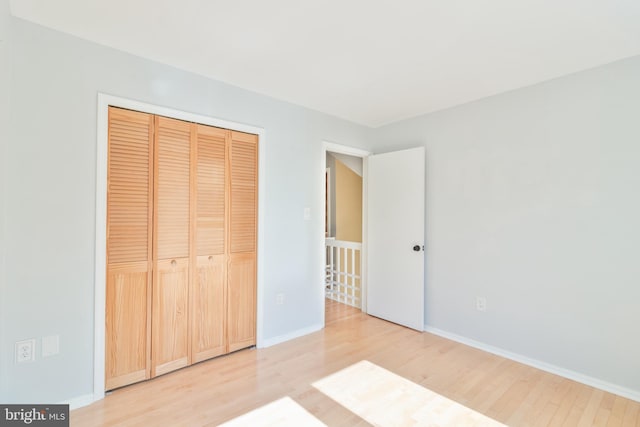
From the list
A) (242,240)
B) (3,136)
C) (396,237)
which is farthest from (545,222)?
(3,136)

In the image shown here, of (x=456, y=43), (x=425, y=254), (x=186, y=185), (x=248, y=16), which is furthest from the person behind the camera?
(x=425, y=254)

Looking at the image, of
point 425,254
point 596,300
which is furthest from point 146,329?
point 596,300

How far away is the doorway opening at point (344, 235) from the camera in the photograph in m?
3.96

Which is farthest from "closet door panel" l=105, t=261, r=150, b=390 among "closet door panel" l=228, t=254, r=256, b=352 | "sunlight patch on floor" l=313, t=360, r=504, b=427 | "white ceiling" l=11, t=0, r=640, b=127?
"white ceiling" l=11, t=0, r=640, b=127

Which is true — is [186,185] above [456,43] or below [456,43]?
below

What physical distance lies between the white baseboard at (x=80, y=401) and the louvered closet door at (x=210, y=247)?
685 mm

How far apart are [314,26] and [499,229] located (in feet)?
7.61

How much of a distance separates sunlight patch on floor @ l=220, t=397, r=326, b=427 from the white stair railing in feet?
7.49

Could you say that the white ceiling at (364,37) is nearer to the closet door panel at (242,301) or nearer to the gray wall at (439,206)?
the gray wall at (439,206)

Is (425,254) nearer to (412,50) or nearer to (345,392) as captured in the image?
(345,392)

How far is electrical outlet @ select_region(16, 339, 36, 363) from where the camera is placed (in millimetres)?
1764

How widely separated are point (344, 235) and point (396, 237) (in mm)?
1740

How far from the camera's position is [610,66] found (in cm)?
221

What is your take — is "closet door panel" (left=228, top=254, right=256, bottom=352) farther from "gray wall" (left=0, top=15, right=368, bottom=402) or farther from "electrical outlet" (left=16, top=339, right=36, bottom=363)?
"electrical outlet" (left=16, top=339, right=36, bottom=363)
